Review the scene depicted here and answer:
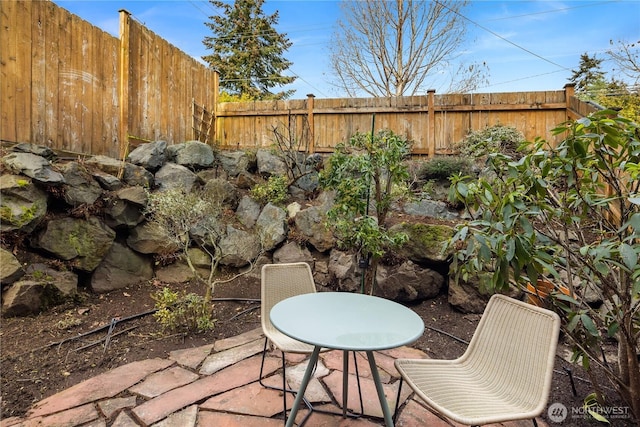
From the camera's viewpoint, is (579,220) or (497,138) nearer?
(579,220)

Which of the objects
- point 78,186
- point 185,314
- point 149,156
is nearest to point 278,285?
point 185,314

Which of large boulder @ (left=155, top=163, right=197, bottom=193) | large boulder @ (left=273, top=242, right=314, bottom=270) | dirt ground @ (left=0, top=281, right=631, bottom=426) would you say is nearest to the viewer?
dirt ground @ (left=0, top=281, right=631, bottom=426)

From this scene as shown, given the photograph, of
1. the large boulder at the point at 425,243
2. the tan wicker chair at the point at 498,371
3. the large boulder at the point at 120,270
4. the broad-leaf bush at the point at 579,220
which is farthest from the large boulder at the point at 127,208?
the broad-leaf bush at the point at 579,220

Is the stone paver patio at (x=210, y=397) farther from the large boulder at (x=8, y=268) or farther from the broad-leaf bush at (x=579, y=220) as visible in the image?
the large boulder at (x=8, y=268)

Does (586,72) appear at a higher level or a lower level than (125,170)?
higher

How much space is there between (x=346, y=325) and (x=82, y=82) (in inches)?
172

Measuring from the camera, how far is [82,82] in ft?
12.9

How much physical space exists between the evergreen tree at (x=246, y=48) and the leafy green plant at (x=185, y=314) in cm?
993

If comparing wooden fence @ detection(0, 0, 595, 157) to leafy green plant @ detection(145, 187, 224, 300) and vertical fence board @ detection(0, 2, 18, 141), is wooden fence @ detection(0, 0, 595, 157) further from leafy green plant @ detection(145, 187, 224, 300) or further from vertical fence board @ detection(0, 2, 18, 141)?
leafy green plant @ detection(145, 187, 224, 300)

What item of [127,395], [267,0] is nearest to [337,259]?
[127,395]

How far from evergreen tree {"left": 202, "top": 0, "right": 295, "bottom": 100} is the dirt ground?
31.7ft

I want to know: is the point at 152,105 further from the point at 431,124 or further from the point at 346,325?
the point at 346,325

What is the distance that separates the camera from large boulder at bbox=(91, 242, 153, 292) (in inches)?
130

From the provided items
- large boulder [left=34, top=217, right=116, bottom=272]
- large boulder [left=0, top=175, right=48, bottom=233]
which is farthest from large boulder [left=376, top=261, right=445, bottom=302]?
large boulder [left=0, top=175, right=48, bottom=233]
